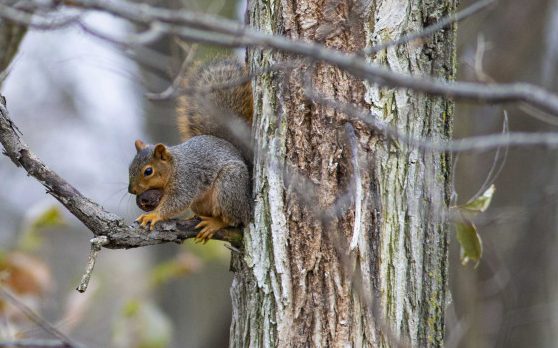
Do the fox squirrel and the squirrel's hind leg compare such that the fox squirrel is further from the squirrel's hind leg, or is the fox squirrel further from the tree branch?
the tree branch

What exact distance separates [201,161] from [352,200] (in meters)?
0.81

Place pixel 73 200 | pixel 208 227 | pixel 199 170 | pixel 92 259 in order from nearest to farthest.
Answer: pixel 92 259, pixel 73 200, pixel 208 227, pixel 199 170

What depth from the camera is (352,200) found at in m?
1.86

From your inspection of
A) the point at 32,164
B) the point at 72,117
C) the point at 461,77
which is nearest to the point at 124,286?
the point at 72,117

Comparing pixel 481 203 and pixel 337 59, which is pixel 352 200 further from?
pixel 337 59

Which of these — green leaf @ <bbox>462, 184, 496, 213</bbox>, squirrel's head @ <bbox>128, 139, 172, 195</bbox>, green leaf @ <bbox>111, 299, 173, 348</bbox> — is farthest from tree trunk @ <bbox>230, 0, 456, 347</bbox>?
green leaf @ <bbox>111, 299, 173, 348</bbox>

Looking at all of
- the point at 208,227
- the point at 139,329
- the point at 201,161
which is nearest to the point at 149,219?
the point at 208,227

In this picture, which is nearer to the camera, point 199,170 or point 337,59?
point 337,59

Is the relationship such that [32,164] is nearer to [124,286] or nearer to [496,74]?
[496,74]

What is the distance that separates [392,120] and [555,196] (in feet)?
8.95

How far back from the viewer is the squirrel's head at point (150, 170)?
256cm

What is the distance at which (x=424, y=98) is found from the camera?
1928 millimetres

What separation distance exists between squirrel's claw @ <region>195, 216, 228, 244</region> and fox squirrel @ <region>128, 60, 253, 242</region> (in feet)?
0.04

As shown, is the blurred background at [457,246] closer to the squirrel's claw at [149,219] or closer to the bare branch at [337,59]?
the squirrel's claw at [149,219]
